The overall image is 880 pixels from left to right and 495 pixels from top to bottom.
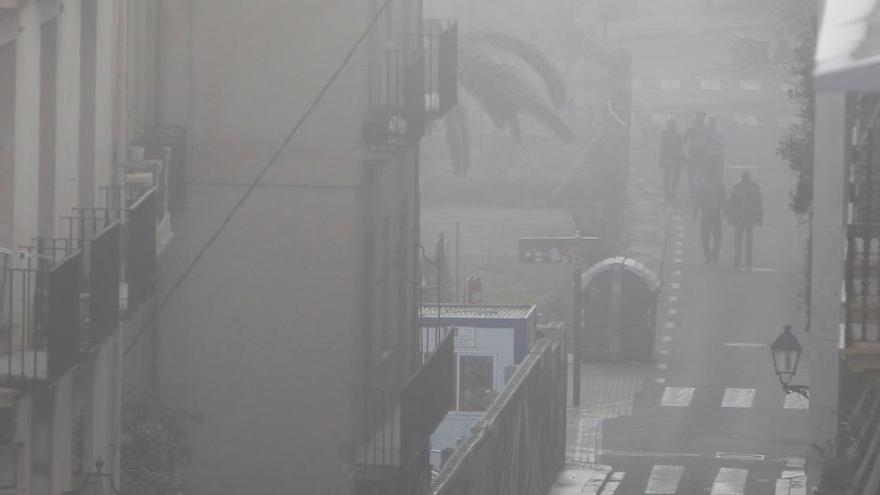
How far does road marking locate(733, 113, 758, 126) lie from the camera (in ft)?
191

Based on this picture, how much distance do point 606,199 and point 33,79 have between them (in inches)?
1178

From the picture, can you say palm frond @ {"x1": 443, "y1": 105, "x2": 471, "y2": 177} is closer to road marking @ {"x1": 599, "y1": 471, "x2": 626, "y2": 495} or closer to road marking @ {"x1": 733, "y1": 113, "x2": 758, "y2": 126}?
road marking @ {"x1": 599, "y1": 471, "x2": 626, "y2": 495}

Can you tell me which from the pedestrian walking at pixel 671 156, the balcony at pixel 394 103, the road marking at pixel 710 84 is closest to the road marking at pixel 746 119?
the road marking at pixel 710 84

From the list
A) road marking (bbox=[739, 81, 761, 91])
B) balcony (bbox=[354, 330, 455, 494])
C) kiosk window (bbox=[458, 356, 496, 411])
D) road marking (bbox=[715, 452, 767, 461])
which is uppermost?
road marking (bbox=[739, 81, 761, 91])

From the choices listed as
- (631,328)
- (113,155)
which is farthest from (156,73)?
(631,328)

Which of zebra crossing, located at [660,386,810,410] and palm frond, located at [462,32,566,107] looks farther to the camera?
palm frond, located at [462,32,566,107]

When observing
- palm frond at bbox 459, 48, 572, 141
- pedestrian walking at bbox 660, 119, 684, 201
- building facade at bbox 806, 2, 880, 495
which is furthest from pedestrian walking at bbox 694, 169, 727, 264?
building facade at bbox 806, 2, 880, 495

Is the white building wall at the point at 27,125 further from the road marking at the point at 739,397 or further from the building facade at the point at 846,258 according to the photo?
the road marking at the point at 739,397

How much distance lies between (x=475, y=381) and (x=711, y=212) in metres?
10.5

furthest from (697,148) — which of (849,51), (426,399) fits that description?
(849,51)

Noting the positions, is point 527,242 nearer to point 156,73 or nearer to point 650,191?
point 156,73

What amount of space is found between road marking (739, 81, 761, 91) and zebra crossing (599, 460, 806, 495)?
37420 millimetres

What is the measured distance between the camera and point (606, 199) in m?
43.6

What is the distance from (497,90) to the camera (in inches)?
1382
